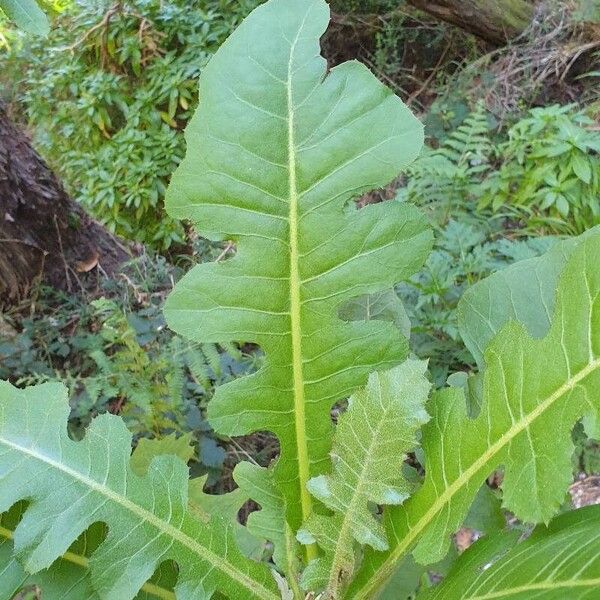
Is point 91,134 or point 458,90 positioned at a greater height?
point 91,134

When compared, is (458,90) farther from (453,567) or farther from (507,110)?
(453,567)

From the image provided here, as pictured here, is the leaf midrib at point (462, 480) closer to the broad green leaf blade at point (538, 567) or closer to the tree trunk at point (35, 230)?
the broad green leaf blade at point (538, 567)

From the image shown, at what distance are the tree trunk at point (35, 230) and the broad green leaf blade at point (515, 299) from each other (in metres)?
1.87

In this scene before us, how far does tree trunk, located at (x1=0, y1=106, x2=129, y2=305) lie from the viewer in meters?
2.17

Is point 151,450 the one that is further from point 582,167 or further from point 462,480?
point 582,167

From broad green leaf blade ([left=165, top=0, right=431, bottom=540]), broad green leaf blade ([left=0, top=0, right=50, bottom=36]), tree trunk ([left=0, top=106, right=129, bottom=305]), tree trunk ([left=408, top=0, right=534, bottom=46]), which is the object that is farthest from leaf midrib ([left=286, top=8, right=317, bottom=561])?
tree trunk ([left=408, top=0, right=534, bottom=46])

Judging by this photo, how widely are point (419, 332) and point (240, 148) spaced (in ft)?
4.64

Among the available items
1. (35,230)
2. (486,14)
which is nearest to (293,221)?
(35,230)

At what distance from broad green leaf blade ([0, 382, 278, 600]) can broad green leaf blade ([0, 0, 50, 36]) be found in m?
0.62

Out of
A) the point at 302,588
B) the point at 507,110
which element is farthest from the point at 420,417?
the point at 507,110

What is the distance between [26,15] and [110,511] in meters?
0.77

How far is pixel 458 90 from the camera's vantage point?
133 inches

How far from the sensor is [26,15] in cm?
97

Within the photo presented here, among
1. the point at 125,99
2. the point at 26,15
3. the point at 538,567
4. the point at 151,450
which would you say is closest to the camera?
the point at 538,567
